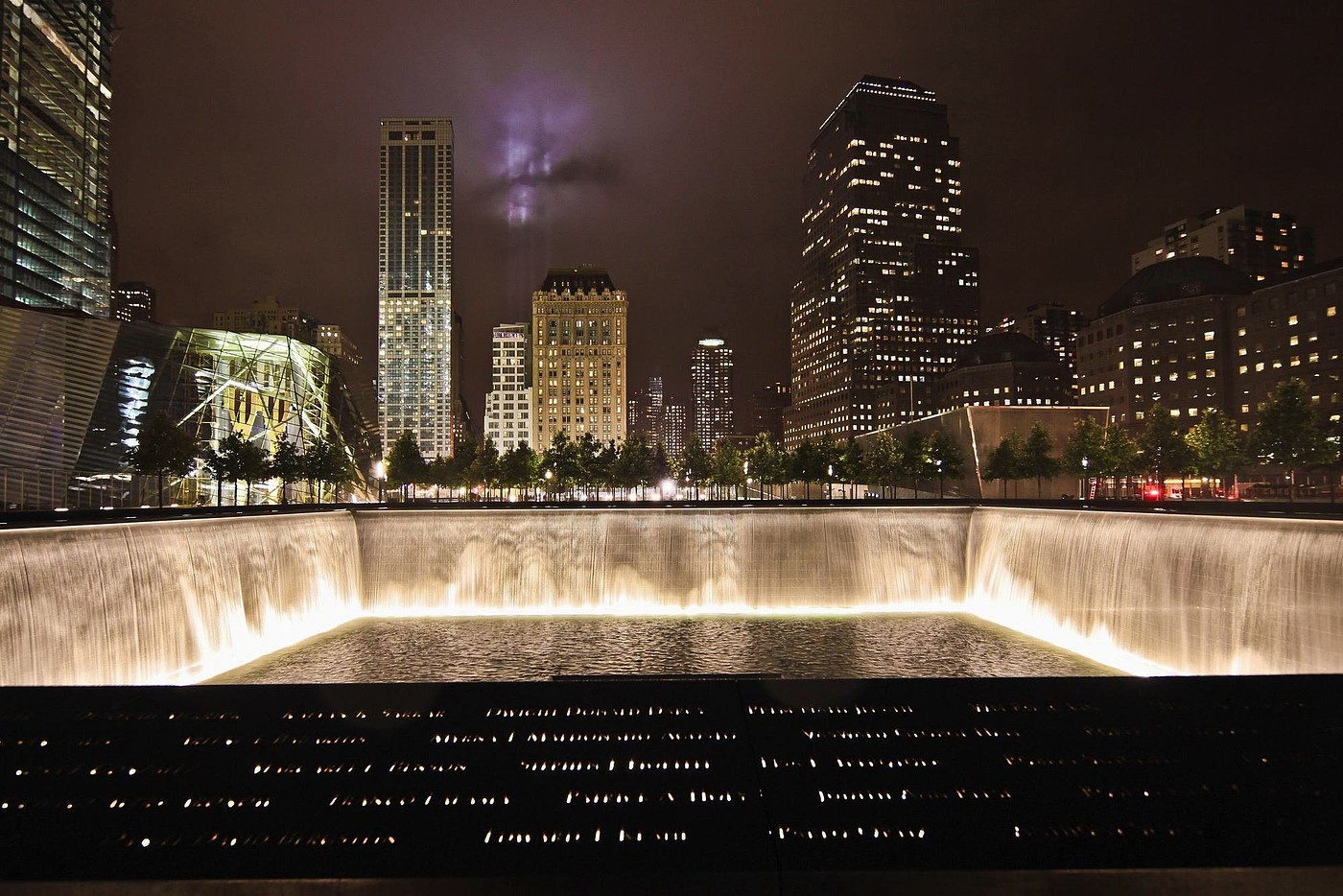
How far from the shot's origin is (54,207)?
100000 millimetres

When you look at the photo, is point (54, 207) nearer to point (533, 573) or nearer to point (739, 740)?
point (533, 573)

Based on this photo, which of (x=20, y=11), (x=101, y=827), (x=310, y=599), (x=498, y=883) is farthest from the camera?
(x=20, y=11)

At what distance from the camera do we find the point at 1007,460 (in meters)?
59.4

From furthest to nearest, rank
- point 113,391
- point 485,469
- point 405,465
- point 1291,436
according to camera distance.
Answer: point 485,469
point 405,465
point 113,391
point 1291,436

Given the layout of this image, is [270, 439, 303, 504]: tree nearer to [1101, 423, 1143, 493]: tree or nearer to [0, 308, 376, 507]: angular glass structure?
[0, 308, 376, 507]: angular glass structure

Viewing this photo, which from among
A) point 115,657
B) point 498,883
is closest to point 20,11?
A: point 115,657

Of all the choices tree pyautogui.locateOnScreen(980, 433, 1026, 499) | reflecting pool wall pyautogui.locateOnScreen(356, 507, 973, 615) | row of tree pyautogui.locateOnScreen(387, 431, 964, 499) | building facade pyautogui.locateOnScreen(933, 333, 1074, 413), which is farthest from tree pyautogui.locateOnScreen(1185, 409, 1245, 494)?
building facade pyautogui.locateOnScreen(933, 333, 1074, 413)

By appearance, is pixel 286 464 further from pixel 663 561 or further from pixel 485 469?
pixel 663 561

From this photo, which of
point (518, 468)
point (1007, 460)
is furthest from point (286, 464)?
point (1007, 460)

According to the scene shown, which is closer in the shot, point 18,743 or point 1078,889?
point 1078,889

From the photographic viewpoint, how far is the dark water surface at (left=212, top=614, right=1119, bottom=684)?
Answer: 2273cm

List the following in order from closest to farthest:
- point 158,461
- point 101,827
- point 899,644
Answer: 1. point 101,827
2. point 899,644
3. point 158,461

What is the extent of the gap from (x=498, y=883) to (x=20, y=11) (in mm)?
137900

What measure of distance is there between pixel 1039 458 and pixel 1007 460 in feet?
7.20
